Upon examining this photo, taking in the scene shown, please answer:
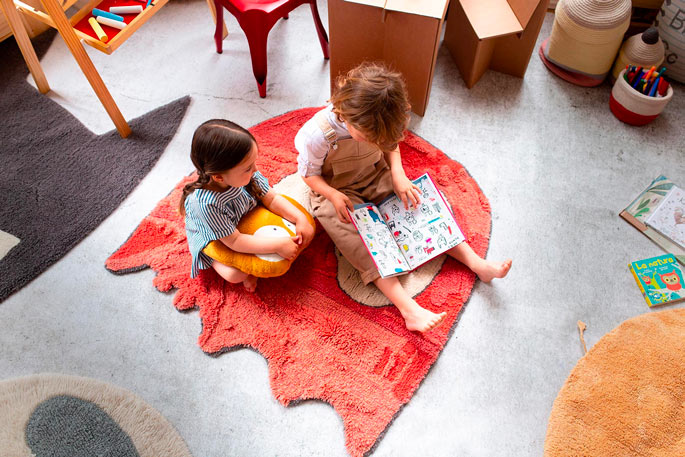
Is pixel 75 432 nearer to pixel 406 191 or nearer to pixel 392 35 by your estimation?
pixel 406 191

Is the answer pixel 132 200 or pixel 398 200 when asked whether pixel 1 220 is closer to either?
pixel 132 200

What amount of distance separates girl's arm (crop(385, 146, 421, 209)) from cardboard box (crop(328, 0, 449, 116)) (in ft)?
1.20

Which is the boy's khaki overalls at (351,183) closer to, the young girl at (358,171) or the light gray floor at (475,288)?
the young girl at (358,171)

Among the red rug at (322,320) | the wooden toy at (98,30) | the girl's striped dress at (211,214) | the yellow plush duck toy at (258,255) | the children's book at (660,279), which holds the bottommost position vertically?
the red rug at (322,320)

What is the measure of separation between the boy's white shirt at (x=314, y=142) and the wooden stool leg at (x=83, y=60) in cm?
73

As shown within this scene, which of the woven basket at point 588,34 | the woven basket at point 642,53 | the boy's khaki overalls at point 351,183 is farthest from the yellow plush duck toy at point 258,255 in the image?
the woven basket at point 642,53

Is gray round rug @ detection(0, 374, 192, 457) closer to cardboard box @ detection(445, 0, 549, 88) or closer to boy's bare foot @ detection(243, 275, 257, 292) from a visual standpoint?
boy's bare foot @ detection(243, 275, 257, 292)

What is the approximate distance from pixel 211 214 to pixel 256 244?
0.47 feet

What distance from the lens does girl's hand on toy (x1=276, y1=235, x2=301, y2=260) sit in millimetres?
1247

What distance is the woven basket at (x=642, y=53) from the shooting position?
5.32 feet

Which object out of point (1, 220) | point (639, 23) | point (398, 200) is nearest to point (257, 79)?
point (398, 200)

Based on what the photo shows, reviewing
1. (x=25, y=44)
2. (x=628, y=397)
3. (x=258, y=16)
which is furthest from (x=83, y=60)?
(x=628, y=397)

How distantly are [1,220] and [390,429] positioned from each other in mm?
1342

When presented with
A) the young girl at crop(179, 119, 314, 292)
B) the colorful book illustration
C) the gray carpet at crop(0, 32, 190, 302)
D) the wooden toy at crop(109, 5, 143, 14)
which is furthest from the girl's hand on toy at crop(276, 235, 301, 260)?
the colorful book illustration
